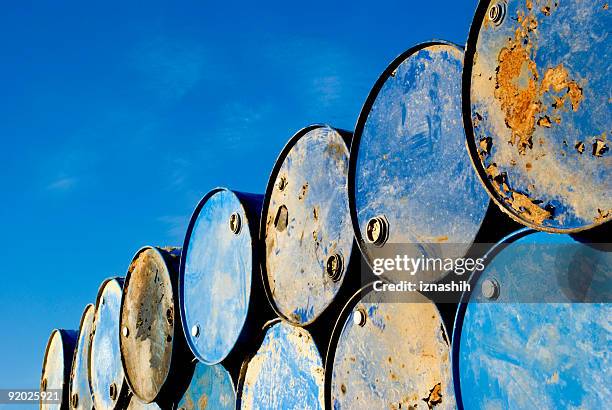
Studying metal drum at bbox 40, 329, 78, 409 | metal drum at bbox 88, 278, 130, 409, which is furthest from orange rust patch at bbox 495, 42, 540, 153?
metal drum at bbox 40, 329, 78, 409

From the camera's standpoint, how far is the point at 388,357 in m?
2.28

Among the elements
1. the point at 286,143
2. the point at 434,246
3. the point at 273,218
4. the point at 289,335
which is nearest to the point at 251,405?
the point at 289,335

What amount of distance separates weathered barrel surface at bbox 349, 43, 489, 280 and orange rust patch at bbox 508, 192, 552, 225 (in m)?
0.16

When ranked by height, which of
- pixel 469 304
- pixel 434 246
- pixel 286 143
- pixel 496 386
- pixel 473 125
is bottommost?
pixel 496 386

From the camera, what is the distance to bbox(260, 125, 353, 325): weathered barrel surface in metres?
2.64

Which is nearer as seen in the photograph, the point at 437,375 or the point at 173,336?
the point at 437,375

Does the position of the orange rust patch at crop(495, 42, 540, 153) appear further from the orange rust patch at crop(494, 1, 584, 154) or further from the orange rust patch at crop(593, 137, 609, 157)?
the orange rust patch at crop(593, 137, 609, 157)

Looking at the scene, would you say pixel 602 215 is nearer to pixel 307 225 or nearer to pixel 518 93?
pixel 518 93

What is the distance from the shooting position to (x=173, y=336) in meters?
3.71

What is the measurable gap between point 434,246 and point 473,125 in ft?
1.21

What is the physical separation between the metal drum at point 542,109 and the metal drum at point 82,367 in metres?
3.75

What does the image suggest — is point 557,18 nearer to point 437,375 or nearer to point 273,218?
point 437,375

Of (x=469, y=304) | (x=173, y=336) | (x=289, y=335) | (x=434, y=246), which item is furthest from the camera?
(x=173, y=336)

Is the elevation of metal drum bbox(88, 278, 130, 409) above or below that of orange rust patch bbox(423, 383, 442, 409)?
above
